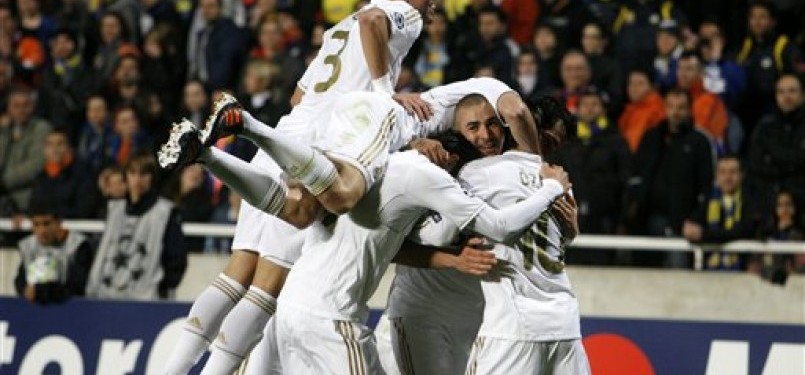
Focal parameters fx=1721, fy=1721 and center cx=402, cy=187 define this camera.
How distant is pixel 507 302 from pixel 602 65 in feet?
19.1

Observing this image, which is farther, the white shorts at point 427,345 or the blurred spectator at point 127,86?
the blurred spectator at point 127,86

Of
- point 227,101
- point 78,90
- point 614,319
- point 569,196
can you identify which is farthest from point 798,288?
point 78,90

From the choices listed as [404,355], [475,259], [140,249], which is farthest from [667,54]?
[475,259]

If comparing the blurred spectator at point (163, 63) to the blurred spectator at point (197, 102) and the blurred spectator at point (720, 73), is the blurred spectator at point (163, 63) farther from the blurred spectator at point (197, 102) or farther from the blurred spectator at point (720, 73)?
the blurred spectator at point (720, 73)

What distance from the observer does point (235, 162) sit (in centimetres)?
697

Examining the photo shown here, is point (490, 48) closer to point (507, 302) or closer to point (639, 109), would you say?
point (639, 109)

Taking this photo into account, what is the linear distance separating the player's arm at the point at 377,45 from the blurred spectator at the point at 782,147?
4.39m

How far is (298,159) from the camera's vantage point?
6.85 metres

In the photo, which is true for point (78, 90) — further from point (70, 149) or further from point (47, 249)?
point (47, 249)

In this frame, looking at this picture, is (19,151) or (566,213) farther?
(19,151)

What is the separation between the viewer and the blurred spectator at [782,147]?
38.8 ft

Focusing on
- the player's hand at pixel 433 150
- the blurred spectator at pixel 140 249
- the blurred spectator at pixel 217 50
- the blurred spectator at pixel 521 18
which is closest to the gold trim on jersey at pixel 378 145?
the player's hand at pixel 433 150

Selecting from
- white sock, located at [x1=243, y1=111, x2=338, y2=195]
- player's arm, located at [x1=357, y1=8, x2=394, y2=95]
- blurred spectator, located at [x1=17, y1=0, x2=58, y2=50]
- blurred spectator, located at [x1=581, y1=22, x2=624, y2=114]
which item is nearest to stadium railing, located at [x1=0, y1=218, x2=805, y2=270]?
blurred spectator, located at [x1=581, y1=22, x2=624, y2=114]

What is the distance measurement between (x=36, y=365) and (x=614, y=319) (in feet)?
12.1
